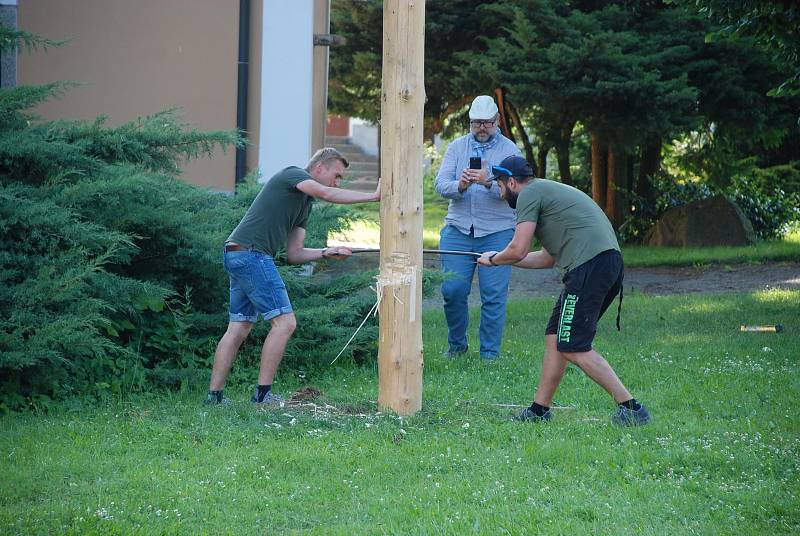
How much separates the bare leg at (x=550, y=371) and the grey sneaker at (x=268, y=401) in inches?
65.6

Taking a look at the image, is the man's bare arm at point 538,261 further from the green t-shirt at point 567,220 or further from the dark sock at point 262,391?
the dark sock at point 262,391

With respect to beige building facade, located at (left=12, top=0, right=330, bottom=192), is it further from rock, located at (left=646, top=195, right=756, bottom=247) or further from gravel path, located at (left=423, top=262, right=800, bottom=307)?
rock, located at (left=646, top=195, right=756, bottom=247)

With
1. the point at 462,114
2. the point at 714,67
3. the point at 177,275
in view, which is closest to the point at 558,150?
the point at 462,114

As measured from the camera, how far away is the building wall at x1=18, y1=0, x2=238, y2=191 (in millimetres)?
11477

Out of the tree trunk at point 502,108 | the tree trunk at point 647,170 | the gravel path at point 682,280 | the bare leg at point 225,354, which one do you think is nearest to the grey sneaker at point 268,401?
the bare leg at point 225,354

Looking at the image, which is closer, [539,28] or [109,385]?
[109,385]

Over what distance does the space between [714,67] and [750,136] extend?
1.74m

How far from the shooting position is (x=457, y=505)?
464 cm

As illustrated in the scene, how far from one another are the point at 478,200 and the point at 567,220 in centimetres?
210

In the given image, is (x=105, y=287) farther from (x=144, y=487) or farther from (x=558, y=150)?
(x=558, y=150)

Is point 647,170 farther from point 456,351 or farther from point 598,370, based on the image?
point 598,370

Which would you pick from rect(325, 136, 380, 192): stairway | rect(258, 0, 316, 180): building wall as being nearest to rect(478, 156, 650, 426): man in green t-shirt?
rect(258, 0, 316, 180): building wall

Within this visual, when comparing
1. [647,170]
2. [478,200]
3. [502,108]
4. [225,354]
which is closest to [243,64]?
[478,200]

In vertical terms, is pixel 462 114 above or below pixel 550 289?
above
